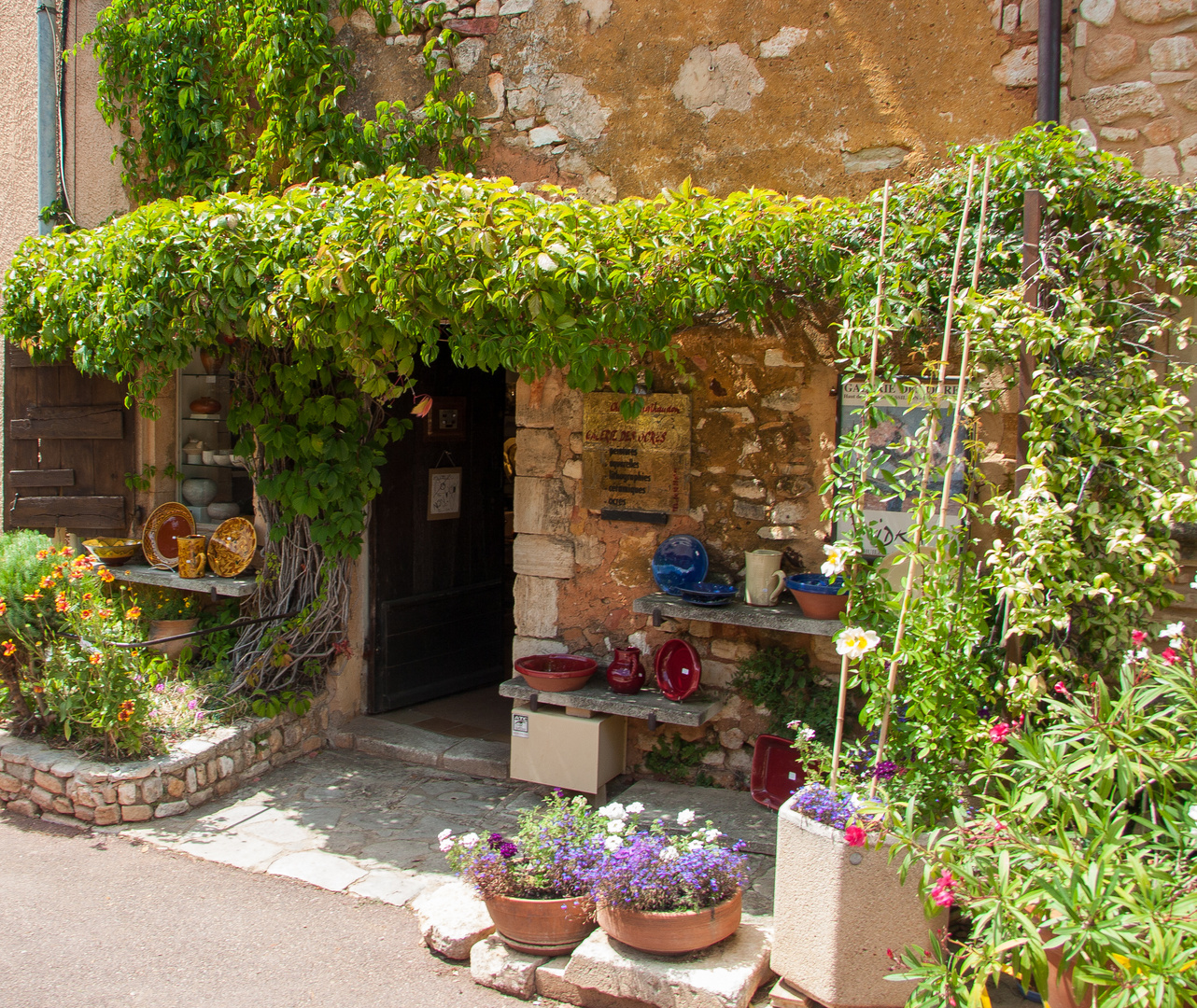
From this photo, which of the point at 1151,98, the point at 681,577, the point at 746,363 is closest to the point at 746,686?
the point at 681,577

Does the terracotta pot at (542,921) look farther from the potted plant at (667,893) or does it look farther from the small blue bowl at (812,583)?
the small blue bowl at (812,583)

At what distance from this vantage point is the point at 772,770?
4133 mm

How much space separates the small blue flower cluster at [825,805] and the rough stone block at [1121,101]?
2.71 meters

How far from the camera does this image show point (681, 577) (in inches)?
172

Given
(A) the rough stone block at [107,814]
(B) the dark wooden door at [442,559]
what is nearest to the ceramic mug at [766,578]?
(B) the dark wooden door at [442,559]

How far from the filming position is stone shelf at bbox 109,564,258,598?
507 centimetres

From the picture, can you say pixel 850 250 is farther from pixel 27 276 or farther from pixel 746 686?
pixel 27 276

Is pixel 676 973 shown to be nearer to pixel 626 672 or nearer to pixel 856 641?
pixel 856 641

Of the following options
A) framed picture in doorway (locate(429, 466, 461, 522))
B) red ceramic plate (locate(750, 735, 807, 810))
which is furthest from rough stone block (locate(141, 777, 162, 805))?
red ceramic plate (locate(750, 735, 807, 810))

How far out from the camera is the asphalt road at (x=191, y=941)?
10.0 ft

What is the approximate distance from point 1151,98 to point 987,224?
906 millimetres

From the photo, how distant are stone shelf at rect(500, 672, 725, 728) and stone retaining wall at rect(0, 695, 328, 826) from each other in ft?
4.51

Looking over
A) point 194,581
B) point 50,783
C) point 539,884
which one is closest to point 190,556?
point 194,581

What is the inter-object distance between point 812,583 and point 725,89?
7.33 ft
